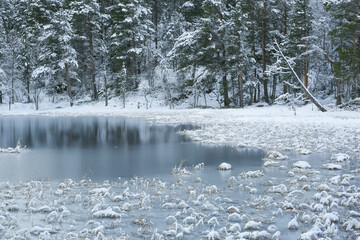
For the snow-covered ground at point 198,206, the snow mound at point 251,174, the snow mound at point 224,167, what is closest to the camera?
the snow-covered ground at point 198,206

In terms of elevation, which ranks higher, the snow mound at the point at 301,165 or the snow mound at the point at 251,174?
the snow mound at the point at 301,165

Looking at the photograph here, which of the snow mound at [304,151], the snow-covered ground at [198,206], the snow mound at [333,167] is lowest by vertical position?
the snow-covered ground at [198,206]

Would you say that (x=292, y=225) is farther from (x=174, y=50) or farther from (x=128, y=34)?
(x=128, y=34)

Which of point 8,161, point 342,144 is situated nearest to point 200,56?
point 342,144

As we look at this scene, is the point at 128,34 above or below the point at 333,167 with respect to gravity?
above

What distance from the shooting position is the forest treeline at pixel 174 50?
1396 inches

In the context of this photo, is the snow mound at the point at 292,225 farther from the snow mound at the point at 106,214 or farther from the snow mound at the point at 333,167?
the snow mound at the point at 333,167

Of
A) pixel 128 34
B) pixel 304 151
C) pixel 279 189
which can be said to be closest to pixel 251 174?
pixel 279 189

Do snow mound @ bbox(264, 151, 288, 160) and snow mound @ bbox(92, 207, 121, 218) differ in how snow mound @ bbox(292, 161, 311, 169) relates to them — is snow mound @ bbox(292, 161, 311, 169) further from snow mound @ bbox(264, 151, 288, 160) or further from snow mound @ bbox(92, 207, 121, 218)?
snow mound @ bbox(92, 207, 121, 218)

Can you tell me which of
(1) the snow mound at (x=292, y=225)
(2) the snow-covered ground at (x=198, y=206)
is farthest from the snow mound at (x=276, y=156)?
(1) the snow mound at (x=292, y=225)

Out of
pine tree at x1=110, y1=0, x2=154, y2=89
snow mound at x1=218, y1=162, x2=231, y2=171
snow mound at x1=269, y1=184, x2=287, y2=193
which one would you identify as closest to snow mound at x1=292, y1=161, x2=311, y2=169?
snow mound at x1=218, y1=162, x2=231, y2=171

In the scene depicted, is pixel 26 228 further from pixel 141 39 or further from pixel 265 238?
pixel 141 39

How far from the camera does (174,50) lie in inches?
1626

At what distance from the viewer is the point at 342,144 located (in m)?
12.2
